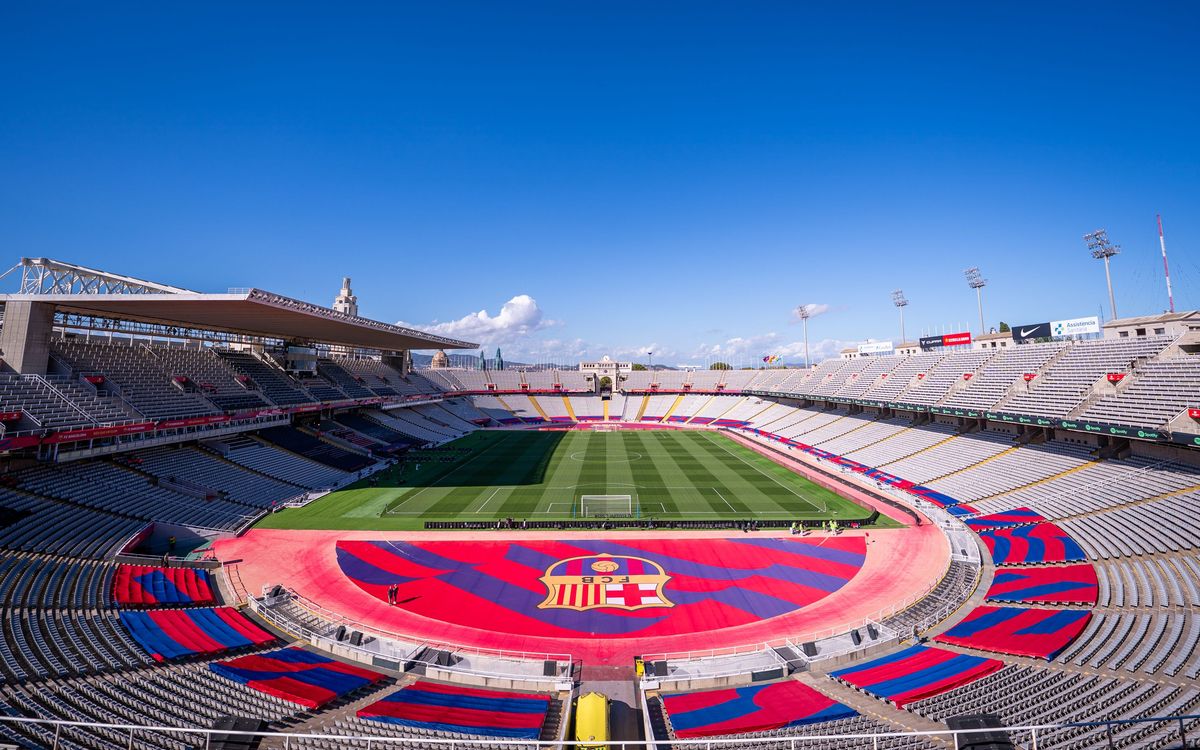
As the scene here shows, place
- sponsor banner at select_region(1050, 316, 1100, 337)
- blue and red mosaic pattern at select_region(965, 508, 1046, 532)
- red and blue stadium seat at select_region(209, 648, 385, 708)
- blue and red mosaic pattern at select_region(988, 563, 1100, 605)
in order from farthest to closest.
→ sponsor banner at select_region(1050, 316, 1100, 337) < blue and red mosaic pattern at select_region(965, 508, 1046, 532) < blue and red mosaic pattern at select_region(988, 563, 1100, 605) < red and blue stadium seat at select_region(209, 648, 385, 708)

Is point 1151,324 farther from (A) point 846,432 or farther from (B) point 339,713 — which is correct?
(B) point 339,713

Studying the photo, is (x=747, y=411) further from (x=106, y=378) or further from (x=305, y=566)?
(x=106, y=378)

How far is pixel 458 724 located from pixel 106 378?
118ft

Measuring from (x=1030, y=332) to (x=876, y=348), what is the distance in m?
24.8

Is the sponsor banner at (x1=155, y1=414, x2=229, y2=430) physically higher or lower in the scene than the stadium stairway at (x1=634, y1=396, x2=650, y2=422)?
lower

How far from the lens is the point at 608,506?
3350 centimetres

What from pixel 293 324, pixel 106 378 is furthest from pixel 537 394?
pixel 106 378

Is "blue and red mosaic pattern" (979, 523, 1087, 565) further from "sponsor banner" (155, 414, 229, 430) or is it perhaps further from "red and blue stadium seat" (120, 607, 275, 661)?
"sponsor banner" (155, 414, 229, 430)

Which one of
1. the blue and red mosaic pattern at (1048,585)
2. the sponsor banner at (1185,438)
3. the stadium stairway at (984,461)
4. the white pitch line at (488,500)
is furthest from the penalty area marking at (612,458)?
the sponsor banner at (1185,438)

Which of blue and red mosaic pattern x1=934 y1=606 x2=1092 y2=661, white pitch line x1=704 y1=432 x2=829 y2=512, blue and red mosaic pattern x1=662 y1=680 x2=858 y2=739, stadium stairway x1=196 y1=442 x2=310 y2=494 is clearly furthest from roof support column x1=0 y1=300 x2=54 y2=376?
white pitch line x1=704 y1=432 x2=829 y2=512

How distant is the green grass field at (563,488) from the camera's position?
3134cm

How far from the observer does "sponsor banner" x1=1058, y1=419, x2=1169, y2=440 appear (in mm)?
24769

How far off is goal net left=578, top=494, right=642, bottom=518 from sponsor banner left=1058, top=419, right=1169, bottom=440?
26444mm

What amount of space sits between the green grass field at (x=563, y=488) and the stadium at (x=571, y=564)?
45cm
